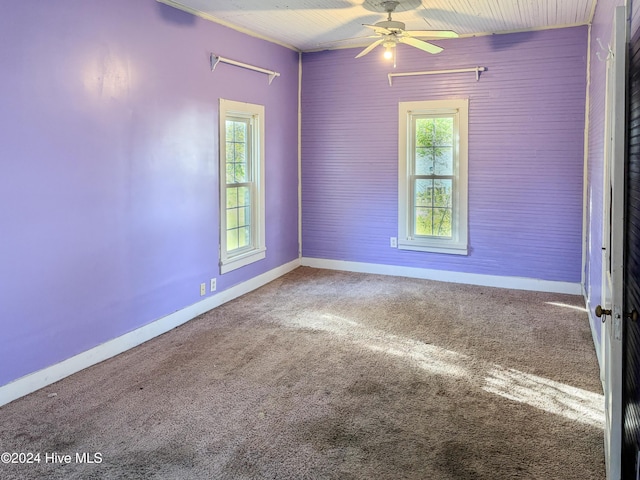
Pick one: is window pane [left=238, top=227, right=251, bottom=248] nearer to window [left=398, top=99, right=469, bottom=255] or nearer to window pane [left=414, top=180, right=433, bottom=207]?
window [left=398, top=99, right=469, bottom=255]

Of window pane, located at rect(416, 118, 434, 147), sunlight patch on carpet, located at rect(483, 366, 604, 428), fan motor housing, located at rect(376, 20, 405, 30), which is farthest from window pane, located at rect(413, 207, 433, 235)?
sunlight patch on carpet, located at rect(483, 366, 604, 428)

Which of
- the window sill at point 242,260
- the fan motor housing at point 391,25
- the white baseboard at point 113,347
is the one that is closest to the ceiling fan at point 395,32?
the fan motor housing at point 391,25

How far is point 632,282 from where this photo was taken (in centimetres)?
193

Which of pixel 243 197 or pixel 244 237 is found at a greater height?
pixel 243 197

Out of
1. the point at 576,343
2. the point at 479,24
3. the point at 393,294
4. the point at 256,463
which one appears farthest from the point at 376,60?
the point at 256,463

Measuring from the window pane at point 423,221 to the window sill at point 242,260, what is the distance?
1811 mm

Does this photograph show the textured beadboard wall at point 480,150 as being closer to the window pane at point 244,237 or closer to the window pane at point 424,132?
the window pane at point 424,132

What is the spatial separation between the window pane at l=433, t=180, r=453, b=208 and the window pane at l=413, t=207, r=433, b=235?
0.13 m

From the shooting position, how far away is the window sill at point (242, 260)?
5066mm

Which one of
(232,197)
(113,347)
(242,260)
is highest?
(232,197)

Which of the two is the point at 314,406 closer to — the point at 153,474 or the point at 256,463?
the point at 256,463

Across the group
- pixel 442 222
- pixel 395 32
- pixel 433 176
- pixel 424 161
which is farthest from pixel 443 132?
pixel 395 32

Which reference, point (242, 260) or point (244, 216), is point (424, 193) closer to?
point (244, 216)

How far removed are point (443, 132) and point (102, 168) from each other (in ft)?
12.2
